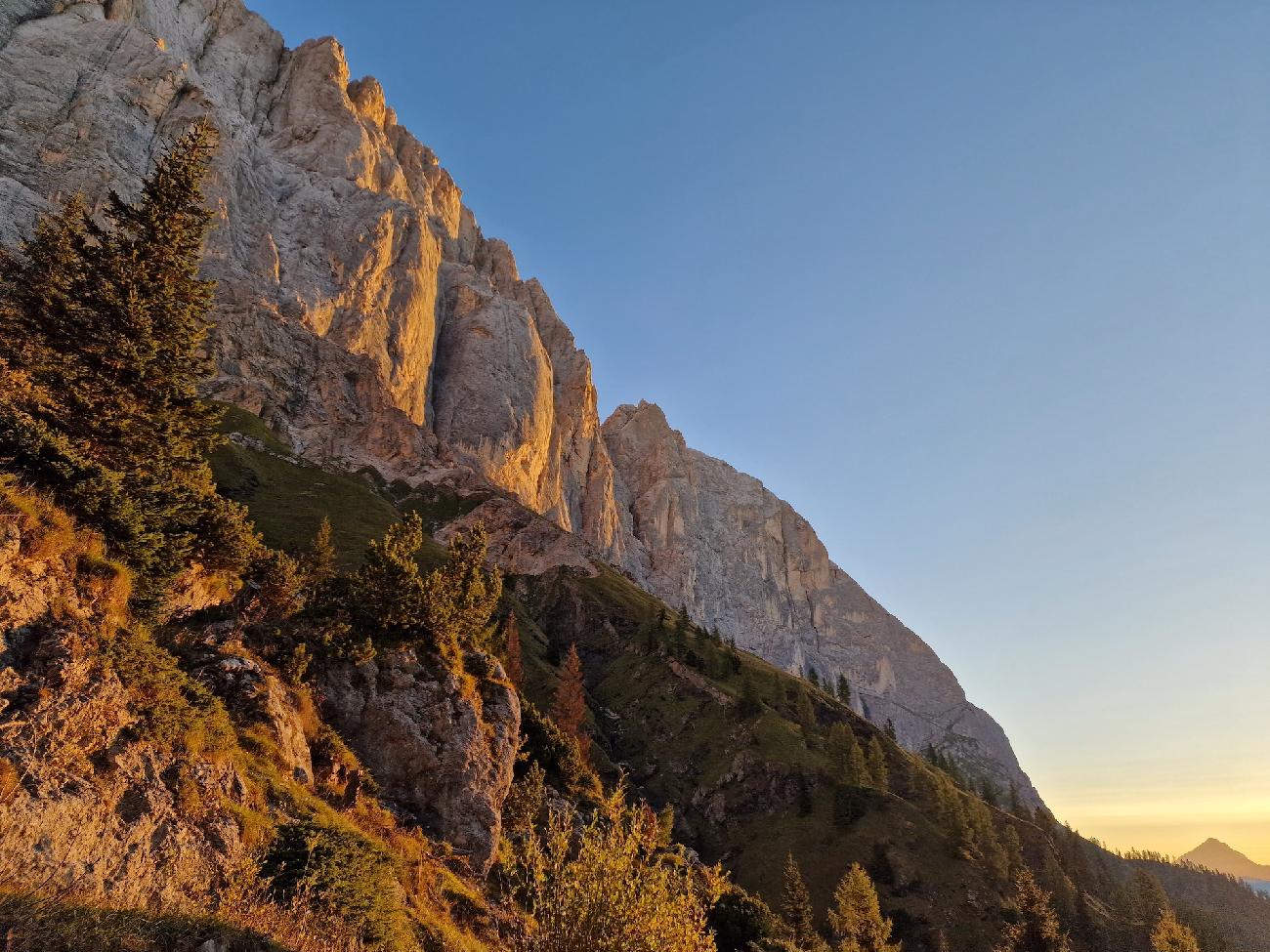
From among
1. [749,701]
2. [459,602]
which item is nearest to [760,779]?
[749,701]

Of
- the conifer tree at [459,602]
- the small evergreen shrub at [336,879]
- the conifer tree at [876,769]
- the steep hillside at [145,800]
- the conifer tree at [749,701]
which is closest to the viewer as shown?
the steep hillside at [145,800]

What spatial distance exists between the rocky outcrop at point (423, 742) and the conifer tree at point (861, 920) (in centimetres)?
4993

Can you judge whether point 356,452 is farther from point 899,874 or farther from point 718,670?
point 899,874

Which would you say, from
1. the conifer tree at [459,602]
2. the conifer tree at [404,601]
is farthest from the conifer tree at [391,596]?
the conifer tree at [459,602]

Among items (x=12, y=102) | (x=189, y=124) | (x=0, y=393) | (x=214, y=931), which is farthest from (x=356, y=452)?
(x=214, y=931)

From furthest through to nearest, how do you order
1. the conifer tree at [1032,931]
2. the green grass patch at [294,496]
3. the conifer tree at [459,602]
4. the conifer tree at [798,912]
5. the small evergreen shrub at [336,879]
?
the green grass patch at [294,496], the conifer tree at [1032,931], the conifer tree at [798,912], the conifer tree at [459,602], the small evergreen shrub at [336,879]

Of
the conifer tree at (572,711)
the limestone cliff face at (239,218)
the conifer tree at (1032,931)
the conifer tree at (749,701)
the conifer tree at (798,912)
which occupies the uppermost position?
the limestone cliff face at (239,218)

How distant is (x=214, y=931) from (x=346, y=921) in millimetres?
5283

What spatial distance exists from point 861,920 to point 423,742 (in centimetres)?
5826

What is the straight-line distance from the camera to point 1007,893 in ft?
293

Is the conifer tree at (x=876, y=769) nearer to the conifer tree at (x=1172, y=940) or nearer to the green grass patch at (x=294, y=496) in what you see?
the conifer tree at (x=1172, y=940)

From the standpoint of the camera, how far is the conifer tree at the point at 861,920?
2675 inches

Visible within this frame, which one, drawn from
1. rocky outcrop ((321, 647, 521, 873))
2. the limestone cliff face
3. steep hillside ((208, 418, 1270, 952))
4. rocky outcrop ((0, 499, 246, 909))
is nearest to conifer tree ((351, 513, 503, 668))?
rocky outcrop ((321, 647, 521, 873))

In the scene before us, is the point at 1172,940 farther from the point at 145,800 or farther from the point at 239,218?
the point at 239,218
